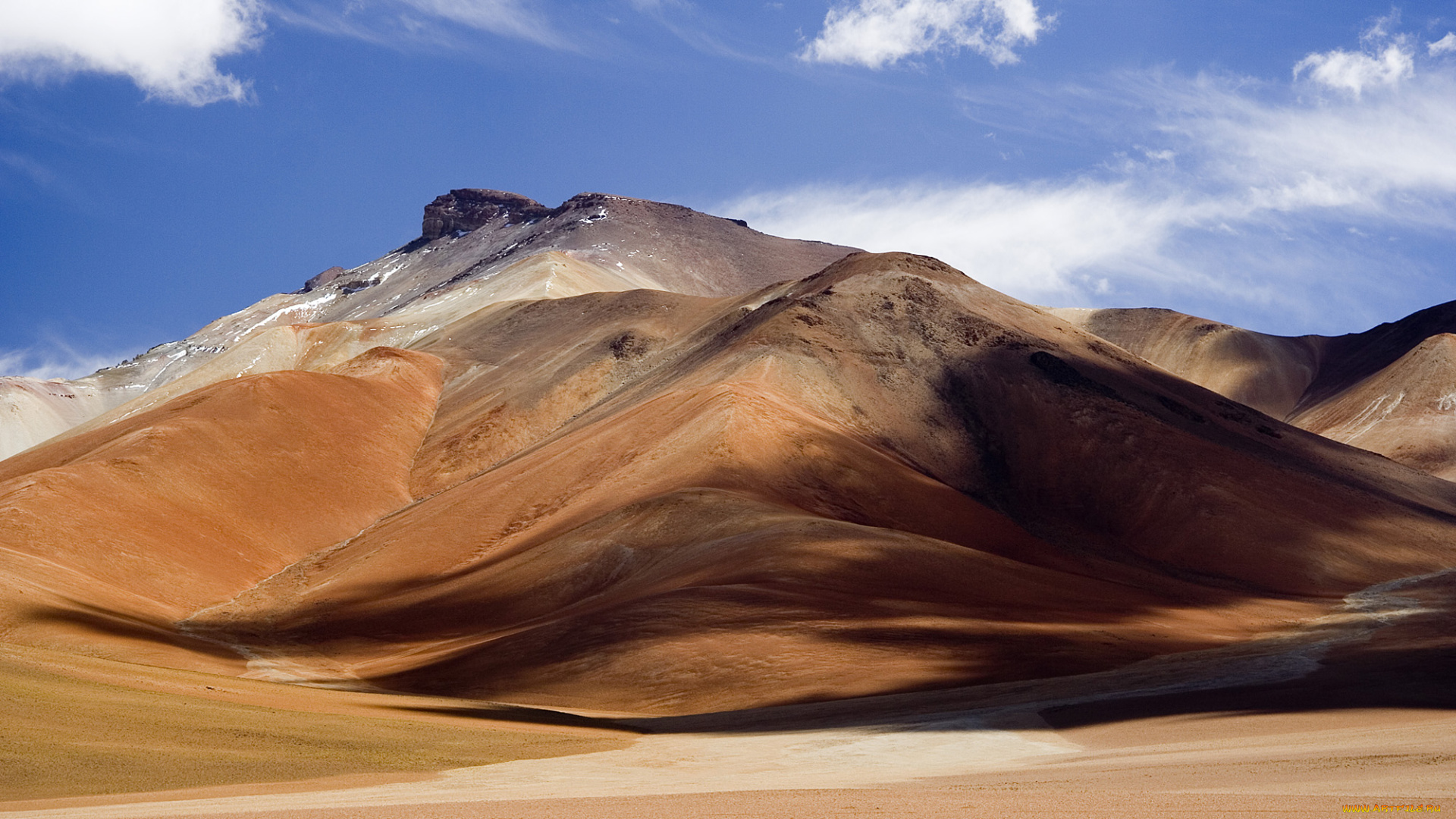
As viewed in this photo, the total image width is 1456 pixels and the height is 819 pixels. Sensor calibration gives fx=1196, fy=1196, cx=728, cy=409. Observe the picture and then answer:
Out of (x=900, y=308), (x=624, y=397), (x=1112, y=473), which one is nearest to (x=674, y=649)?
(x=1112, y=473)

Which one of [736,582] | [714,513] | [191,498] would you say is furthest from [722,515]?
[191,498]

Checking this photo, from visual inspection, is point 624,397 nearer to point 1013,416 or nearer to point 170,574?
point 1013,416

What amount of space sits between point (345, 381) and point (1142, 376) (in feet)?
206

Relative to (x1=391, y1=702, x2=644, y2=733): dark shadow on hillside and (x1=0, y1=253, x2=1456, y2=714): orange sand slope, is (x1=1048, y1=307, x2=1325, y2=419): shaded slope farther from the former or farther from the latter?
(x1=391, y1=702, x2=644, y2=733): dark shadow on hillside

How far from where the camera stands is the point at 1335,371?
158 meters

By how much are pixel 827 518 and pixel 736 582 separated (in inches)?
560

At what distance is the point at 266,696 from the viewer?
95.5 ft

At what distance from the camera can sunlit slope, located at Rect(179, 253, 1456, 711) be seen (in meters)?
39.0

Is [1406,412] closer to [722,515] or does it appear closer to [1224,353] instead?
[1224,353]

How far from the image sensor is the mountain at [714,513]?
132 ft

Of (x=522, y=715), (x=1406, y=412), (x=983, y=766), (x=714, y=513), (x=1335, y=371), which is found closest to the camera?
Answer: (x=983, y=766)

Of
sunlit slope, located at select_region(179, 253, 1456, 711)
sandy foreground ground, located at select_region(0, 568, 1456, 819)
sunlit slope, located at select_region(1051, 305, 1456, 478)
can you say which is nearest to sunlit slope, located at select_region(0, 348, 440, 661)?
sunlit slope, located at select_region(179, 253, 1456, 711)

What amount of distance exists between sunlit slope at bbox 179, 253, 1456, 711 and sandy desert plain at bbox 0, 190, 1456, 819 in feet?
0.97

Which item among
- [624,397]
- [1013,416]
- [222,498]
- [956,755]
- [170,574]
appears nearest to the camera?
[956,755]
